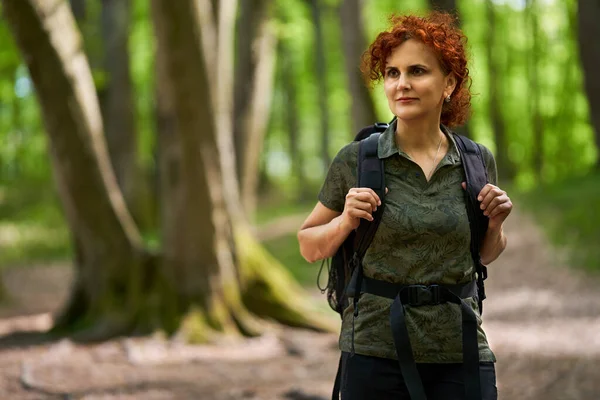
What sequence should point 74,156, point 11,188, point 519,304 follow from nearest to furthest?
1. point 74,156
2. point 519,304
3. point 11,188

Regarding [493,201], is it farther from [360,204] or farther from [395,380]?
[395,380]

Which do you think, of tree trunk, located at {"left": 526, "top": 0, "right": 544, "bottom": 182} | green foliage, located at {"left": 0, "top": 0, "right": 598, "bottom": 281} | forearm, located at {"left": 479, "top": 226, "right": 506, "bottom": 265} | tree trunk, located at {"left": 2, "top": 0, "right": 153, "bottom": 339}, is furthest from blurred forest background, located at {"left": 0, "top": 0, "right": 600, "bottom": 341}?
tree trunk, located at {"left": 526, "top": 0, "right": 544, "bottom": 182}

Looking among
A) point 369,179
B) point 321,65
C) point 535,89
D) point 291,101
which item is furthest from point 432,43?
point 291,101

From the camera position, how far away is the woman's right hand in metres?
2.44

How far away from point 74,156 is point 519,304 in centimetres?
585

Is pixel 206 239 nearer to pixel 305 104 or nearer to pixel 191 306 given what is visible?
pixel 191 306

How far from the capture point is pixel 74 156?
8102mm

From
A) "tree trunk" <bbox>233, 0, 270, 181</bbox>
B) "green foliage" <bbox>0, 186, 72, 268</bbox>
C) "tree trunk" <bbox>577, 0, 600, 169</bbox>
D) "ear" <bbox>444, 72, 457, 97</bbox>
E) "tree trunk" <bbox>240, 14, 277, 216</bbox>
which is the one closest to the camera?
"ear" <bbox>444, 72, 457, 97</bbox>

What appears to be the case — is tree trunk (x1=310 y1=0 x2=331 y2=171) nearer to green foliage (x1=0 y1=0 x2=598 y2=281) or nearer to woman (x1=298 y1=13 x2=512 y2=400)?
green foliage (x1=0 y1=0 x2=598 y2=281)

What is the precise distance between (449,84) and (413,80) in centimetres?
17

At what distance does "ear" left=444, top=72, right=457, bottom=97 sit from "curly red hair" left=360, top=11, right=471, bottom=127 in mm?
14

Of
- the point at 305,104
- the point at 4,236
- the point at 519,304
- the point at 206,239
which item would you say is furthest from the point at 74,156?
the point at 305,104

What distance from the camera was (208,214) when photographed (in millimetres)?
8469

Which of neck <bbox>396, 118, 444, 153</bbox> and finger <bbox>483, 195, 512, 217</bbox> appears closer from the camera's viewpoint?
finger <bbox>483, 195, 512, 217</bbox>
